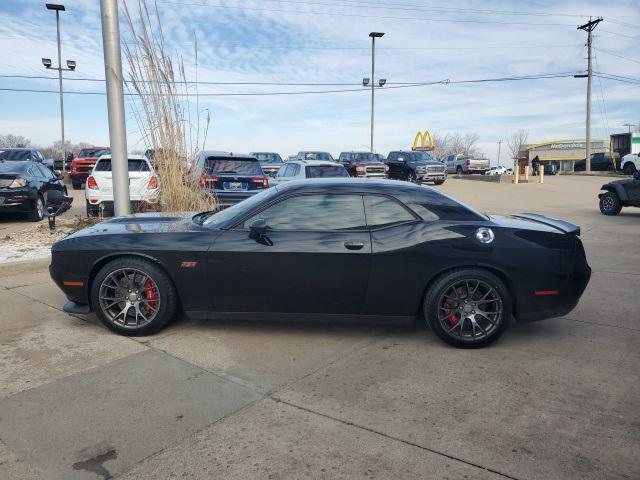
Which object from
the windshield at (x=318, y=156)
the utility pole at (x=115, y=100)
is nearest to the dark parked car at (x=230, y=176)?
the utility pole at (x=115, y=100)

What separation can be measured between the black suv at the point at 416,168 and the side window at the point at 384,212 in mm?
20975

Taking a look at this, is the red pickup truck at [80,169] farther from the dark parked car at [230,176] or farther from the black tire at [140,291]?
the black tire at [140,291]

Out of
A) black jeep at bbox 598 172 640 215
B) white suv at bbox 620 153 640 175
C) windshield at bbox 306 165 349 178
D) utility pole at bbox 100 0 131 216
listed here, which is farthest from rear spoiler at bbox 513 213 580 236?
white suv at bbox 620 153 640 175

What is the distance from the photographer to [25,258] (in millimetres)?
7152

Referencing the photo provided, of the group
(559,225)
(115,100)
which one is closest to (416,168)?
(115,100)

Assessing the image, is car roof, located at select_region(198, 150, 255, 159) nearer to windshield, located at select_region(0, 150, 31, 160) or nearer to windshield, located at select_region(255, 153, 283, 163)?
windshield, located at select_region(0, 150, 31, 160)

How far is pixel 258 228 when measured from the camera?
4.19 m

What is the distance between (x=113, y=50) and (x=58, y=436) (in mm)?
6226

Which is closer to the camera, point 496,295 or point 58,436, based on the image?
point 58,436

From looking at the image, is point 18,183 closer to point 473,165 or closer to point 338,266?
point 338,266

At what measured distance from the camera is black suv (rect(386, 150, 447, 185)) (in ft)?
83.5

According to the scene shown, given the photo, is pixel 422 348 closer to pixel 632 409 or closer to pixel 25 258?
pixel 632 409

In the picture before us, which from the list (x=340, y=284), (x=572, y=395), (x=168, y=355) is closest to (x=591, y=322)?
(x=572, y=395)

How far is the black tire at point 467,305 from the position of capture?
426cm
